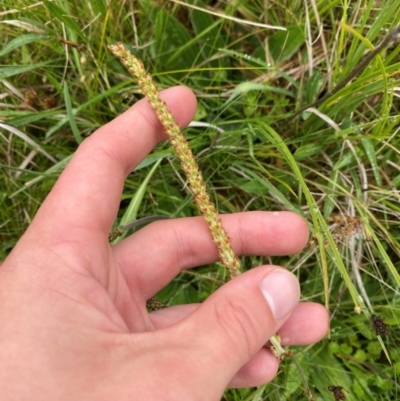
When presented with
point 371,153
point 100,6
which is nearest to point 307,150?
point 371,153

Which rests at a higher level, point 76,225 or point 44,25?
point 44,25

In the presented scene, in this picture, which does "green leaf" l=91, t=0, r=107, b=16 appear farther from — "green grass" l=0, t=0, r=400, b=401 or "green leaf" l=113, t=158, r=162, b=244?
"green leaf" l=113, t=158, r=162, b=244

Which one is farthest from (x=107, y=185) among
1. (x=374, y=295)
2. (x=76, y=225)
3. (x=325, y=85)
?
(x=374, y=295)

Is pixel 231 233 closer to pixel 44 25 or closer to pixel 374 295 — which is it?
pixel 374 295

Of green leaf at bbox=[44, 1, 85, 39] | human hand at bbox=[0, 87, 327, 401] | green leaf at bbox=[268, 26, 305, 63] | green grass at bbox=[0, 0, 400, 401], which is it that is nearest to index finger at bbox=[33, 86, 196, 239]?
human hand at bbox=[0, 87, 327, 401]

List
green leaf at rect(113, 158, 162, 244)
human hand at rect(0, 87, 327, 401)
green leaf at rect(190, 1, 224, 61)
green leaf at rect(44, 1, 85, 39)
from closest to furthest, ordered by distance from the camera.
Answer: human hand at rect(0, 87, 327, 401) → green leaf at rect(44, 1, 85, 39) → green leaf at rect(113, 158, 162, 244) → green leaf at rect(190, 1, 224, 61)
